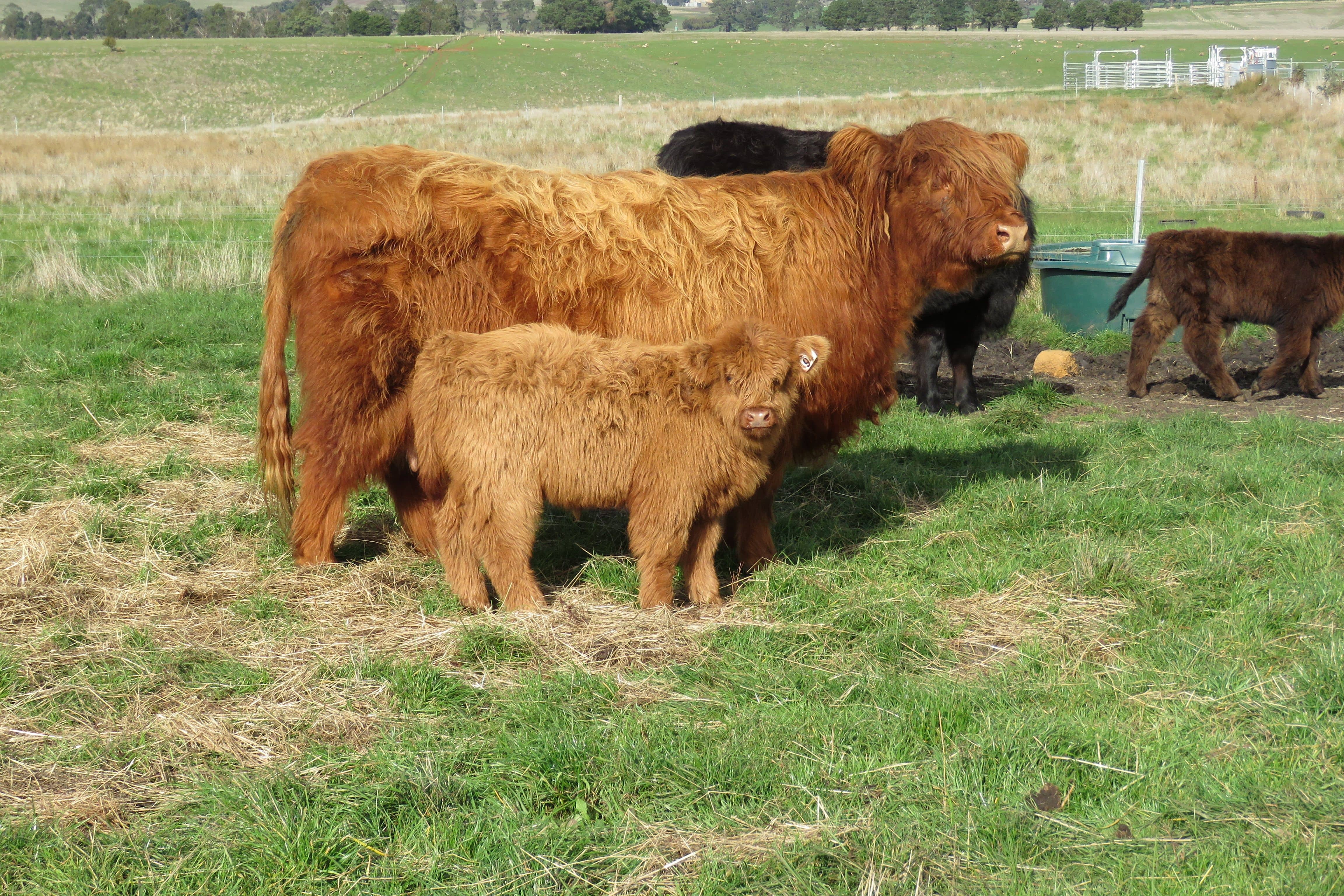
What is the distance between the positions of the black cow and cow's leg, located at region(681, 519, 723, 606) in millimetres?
5164

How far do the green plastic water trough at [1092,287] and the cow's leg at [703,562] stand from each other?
7.93 metres

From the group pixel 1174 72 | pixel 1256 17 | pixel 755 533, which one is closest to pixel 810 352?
pixel 755 533

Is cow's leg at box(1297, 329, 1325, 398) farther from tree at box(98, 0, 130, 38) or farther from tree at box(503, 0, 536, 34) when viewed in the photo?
tree at box(503, 0, 536, 34)

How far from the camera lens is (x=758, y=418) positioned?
457 cm

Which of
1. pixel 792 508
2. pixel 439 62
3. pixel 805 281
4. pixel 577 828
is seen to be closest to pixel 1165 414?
pixel 792 508

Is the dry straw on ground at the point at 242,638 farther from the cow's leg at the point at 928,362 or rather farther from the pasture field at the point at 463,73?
the pasture field at the point at 463,73

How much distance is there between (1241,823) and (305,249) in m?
4.42

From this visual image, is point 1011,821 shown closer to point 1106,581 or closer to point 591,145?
point 1106,581

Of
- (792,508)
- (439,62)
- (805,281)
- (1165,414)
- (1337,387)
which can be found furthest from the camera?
(439,62)

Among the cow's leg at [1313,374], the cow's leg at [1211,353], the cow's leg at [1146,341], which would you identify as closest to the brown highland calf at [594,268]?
the cow's leg at [1146,341]

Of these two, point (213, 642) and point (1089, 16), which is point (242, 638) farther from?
point (1089, 16)

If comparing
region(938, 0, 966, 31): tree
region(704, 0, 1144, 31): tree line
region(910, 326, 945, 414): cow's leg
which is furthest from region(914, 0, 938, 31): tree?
region(910, 326, 945, 414): cow's leg

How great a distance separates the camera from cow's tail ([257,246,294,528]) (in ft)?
18.4

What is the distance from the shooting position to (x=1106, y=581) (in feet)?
17.1
